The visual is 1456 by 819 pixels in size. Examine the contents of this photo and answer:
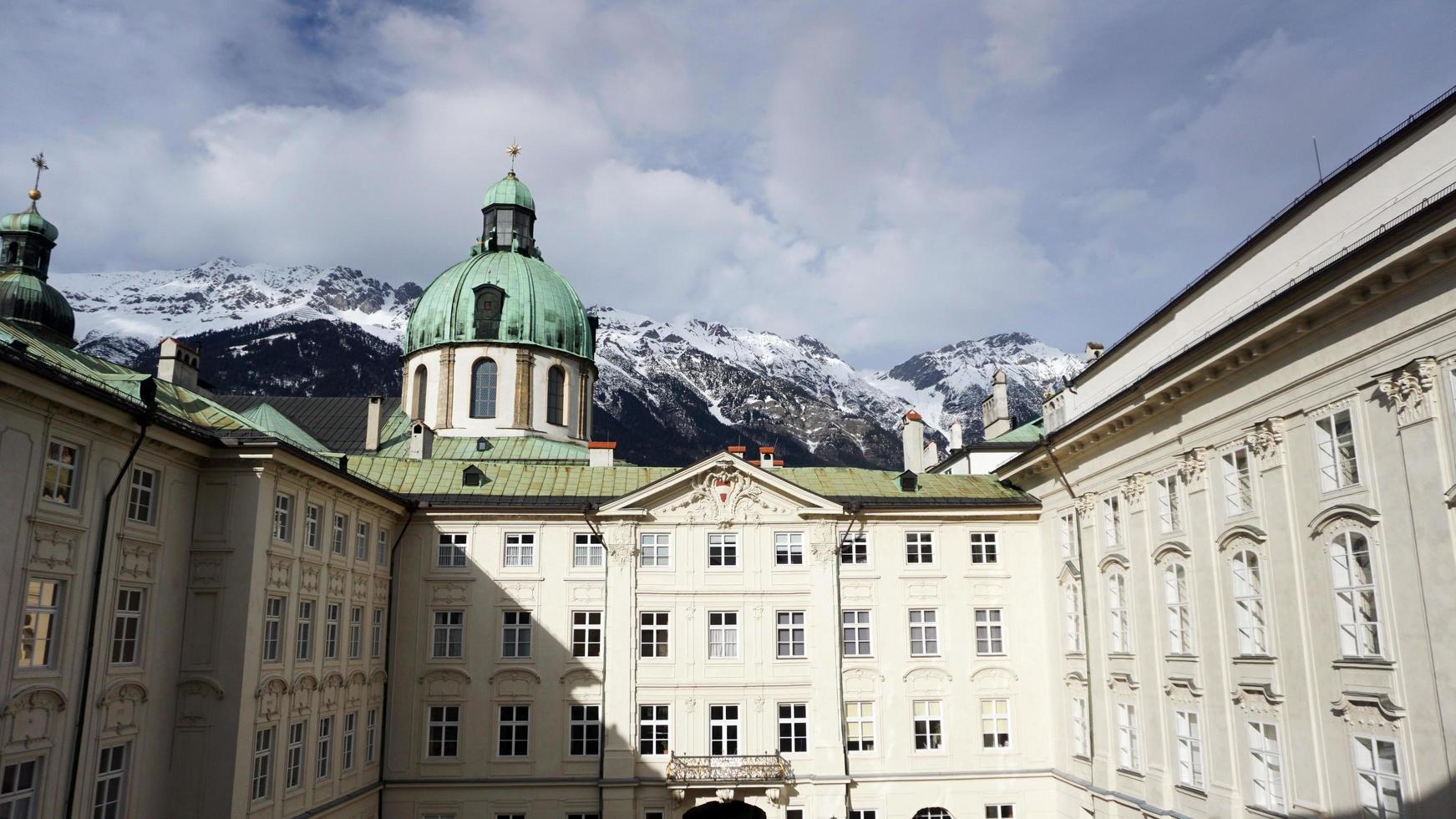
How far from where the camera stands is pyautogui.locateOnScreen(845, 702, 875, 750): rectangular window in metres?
34.5

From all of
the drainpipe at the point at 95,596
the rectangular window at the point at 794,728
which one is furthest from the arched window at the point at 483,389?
the drainpipe at the point at 95,596

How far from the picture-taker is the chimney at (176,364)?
1682 inches

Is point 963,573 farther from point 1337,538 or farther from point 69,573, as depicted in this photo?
point 69,573

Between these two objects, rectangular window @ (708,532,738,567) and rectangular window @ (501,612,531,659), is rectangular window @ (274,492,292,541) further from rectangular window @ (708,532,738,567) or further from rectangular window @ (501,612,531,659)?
rectangular window @ (708,532,738,567)

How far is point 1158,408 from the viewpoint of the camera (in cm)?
2723

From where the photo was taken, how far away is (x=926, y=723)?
34.9 metres

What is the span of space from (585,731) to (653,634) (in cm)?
387

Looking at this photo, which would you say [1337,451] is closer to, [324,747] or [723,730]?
[723,730]

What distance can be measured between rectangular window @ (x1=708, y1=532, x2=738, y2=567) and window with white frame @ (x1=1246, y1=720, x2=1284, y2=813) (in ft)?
57.0

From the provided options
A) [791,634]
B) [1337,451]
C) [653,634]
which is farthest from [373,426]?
[1337,451]

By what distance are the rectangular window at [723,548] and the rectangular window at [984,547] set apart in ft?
28.0

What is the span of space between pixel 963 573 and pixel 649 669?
37.7ft

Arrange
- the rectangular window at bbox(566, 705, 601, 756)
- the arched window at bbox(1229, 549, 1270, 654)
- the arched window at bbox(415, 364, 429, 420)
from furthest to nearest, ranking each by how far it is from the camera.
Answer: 1. the arched window at bbox(415, 364, 429, 420)
2. the rectangular window at bbox(566, 705, 601, 756)
3. the arched window at bbox(1229, 549, 1270, 654)

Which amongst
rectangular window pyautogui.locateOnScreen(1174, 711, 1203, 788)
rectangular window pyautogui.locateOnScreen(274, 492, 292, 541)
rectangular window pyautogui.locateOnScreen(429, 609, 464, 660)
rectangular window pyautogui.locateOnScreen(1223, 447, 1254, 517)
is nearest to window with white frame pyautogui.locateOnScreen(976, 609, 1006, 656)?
rectangular window pyautogui.locateOnScreen(1174, 711, 1203, 788)
